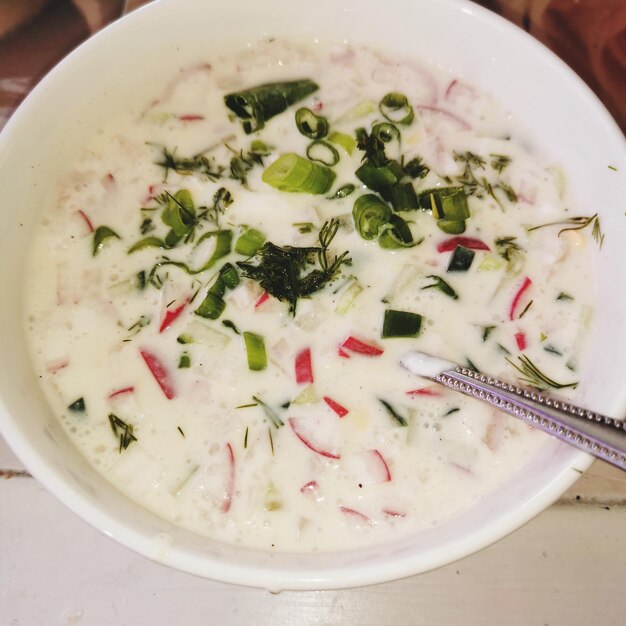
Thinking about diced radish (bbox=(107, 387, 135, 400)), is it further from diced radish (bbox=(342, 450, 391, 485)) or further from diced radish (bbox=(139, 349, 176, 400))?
diced radish (bbox=(342, 450, 391, 485))

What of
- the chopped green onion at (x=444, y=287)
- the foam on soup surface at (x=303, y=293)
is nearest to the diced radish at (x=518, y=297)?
the foam on soup surface at (x=303, y=293)

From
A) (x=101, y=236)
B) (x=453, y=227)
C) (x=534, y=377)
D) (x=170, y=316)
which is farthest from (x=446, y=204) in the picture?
(x=101, y=236)

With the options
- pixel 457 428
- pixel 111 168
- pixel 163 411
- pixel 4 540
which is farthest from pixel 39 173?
pixel 457 428

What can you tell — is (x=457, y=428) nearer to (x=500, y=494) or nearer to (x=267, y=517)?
(x=500, y=494)

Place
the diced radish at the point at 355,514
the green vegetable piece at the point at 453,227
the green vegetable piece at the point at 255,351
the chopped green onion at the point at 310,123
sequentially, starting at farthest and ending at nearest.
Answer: the chopped green onion at the point at 310,123, the green vegetable piece at the point at 453,227, the green vegetable piece at the point at 255,351, the diced radish at the point at 355,514

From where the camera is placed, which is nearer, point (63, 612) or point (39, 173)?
point (63, 612)

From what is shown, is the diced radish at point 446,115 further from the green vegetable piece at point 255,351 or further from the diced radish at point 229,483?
the diced radish at point 229,483
